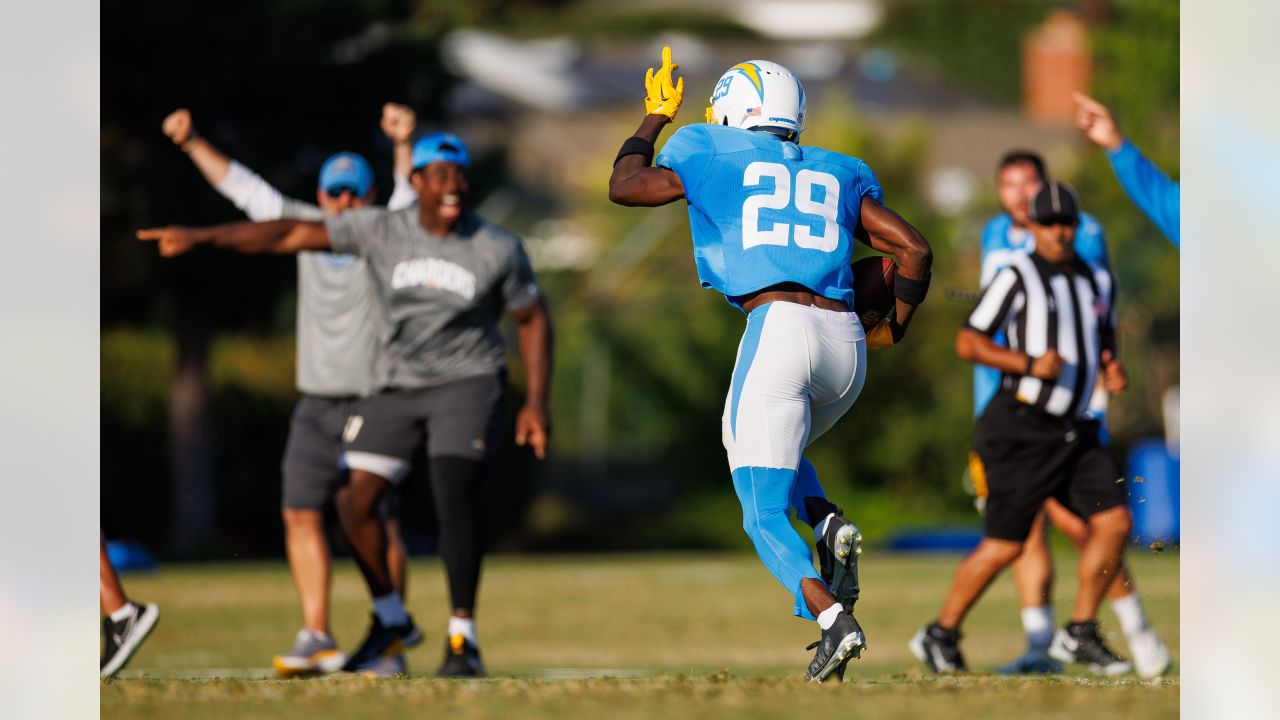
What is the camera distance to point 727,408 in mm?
6559

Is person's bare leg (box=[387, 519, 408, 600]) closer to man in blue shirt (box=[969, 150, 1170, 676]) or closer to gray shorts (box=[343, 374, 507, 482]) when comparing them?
gray shorts (box=[343, 374, 507, 482])

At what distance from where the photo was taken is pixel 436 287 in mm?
8461

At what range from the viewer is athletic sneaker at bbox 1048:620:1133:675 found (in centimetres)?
Result: 862

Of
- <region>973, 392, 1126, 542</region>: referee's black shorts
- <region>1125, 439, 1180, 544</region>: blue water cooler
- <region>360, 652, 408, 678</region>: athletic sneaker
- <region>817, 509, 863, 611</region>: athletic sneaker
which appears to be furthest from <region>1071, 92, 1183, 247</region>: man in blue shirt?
<region>1125, 439, 1180, 544</region>: blue water cooler

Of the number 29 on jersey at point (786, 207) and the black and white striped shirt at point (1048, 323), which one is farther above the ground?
the number 29 on jersey at point (786, 207)

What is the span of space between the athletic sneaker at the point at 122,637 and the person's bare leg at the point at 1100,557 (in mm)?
3928

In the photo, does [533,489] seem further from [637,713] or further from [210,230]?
[637,713]

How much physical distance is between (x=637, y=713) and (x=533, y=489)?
19152mm

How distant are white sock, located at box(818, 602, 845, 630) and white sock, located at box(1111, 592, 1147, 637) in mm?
2949

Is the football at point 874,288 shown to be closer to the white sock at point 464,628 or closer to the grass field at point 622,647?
the grass field at point 622,647

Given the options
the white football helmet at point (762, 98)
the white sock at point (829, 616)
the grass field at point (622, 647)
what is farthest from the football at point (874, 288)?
the grass field at point (622, 647)

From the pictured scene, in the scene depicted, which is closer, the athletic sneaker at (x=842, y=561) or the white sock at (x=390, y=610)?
the athletic sneaker at (x=842, y=561)

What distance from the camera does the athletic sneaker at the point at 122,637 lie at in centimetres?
749
